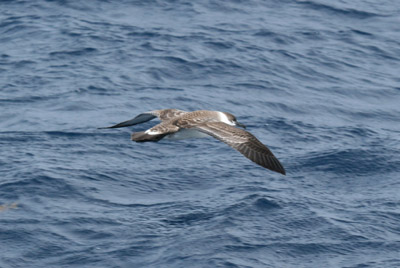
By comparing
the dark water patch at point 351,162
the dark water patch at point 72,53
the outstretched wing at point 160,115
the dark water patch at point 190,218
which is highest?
the outstretched wing at point 160,115

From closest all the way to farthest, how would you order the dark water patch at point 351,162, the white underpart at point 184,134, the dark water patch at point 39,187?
the white underpart at point 184,134 → the dark water patch at point 39,187 → the dark water patch at point 351,162

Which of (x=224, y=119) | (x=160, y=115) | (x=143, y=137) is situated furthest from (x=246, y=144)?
(x=160, y=115)

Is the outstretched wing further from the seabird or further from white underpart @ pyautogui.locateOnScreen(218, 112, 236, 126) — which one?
white underpart @ pyautogui.locateOnScreen(218, 112, 236, 126)

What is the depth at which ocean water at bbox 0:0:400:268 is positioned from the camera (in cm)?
1156

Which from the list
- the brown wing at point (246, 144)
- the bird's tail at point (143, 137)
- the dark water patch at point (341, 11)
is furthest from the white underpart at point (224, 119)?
the dark water patch at point (341, 11)

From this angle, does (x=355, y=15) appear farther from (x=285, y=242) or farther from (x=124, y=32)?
(x=285, y=242)

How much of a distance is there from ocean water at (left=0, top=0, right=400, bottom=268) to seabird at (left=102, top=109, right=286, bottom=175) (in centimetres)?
165

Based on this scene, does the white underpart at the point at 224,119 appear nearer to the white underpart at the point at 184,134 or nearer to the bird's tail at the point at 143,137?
the white underpart at the point at 184,134

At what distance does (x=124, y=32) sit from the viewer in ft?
67.4

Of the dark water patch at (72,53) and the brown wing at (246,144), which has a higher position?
the brown wing at (246,144)

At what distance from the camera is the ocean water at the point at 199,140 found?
11.6 m

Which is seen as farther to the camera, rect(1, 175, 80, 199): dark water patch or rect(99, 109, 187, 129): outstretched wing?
rect(1, 175, 80, 199): dark water patch

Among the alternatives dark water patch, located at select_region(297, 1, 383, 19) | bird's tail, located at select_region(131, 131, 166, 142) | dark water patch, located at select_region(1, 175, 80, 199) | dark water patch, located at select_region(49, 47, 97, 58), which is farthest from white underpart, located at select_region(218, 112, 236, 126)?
dark water patch, located at select_region(297, 1, 383, 19)

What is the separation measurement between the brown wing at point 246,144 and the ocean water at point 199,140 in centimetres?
168
